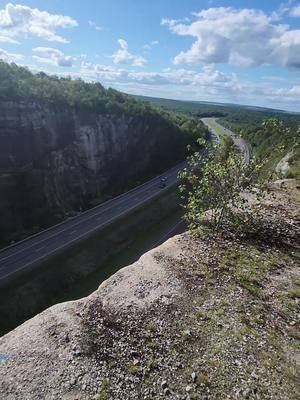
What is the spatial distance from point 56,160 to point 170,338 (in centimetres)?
4248

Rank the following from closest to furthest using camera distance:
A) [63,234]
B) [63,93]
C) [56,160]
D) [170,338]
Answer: [170,338] → [63,234] → [56,160] → [63,93]

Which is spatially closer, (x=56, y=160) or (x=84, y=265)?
(x=84, y=265)

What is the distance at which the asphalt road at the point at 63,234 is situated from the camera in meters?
36.1

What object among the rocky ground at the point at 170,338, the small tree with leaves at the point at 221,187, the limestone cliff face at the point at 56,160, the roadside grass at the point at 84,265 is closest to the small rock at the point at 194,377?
the rocky ground at the point at 170,338

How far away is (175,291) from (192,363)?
3.19 metres

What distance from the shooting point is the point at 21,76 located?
4934 centimetres

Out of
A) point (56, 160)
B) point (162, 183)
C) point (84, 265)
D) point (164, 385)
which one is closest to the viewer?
point (164, 385)

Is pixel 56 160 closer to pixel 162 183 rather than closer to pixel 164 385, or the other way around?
pixel 162 183

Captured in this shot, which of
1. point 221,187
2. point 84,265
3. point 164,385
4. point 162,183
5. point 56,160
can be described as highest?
point 221,187

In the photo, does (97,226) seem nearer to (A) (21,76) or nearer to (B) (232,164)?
(A) (21,76)

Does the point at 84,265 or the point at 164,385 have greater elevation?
the point at 164,385

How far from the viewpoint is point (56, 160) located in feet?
161

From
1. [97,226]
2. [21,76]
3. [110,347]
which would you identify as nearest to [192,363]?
[110,347]

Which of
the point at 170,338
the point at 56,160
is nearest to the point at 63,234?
the point at 56,160
